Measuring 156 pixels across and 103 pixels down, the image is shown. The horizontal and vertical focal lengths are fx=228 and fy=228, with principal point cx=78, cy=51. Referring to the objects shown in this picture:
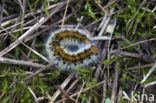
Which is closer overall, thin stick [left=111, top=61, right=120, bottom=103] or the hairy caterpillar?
thin stick [left=111, top=61, right=120, bottom=103]

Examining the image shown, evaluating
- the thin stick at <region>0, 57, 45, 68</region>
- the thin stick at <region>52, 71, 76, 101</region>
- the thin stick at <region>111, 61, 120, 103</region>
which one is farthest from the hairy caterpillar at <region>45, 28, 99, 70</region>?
the thin stick at <region>111, 61, 120, 103</region>

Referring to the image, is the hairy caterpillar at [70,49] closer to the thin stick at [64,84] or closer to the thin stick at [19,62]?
the thin stick at [64,84]

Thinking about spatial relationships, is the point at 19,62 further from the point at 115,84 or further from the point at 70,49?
the point at 115,84

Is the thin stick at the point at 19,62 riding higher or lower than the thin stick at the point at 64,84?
higher

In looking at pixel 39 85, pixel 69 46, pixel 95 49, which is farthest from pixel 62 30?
pixel 39 85

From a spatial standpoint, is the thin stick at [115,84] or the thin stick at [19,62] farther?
the thin stick at [19,62]

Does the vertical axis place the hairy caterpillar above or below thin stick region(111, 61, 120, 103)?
above

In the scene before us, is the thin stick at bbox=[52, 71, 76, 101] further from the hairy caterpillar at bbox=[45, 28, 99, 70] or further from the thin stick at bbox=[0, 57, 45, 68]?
the thin stick at bbox=[0, 57, 45, 68]

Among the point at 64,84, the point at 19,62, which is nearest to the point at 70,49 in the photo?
the point at 64,84


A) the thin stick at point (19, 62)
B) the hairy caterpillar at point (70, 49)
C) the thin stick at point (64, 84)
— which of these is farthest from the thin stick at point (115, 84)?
the thin stick at point (19, 62)

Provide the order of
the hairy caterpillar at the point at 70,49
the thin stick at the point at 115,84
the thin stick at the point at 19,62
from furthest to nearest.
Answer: the hairy caterpillar at the point at 70,49 < the thin stick at the point at 19,62 < the thin stick at the point at 115,84
